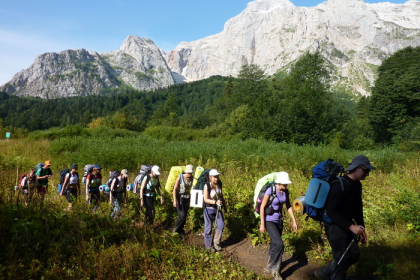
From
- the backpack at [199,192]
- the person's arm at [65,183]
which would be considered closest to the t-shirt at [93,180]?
the person's arm at [65,183]

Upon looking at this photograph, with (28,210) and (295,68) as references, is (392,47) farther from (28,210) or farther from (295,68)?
(28,210)

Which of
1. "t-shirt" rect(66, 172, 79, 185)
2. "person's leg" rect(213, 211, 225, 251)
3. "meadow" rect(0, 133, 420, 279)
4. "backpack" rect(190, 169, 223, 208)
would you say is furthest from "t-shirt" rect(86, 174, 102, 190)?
"person's leg" rect(213, 211, 225, 251)

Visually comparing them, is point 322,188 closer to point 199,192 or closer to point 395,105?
point 199,192

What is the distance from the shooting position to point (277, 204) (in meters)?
4.20

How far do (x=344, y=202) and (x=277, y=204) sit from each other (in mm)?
1299

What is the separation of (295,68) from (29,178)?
109ft

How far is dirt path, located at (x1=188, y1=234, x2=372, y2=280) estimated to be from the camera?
173 inches

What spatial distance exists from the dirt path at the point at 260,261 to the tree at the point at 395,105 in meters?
29.6

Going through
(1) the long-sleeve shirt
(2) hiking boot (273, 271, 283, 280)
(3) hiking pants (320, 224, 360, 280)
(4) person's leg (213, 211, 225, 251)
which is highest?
(1) the long-sleeve shirt

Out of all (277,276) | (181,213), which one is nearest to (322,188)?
(277,276)

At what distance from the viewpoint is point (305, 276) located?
171 inches

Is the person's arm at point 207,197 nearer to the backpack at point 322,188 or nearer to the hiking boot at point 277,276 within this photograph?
the hiking boot at point 277,276

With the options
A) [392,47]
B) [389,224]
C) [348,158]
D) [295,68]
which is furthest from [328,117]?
[392,47]

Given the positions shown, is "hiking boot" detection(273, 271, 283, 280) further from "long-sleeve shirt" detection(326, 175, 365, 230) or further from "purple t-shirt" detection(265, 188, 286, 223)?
"long-sleeve shirt" detection(326, 175, 365, 230)
